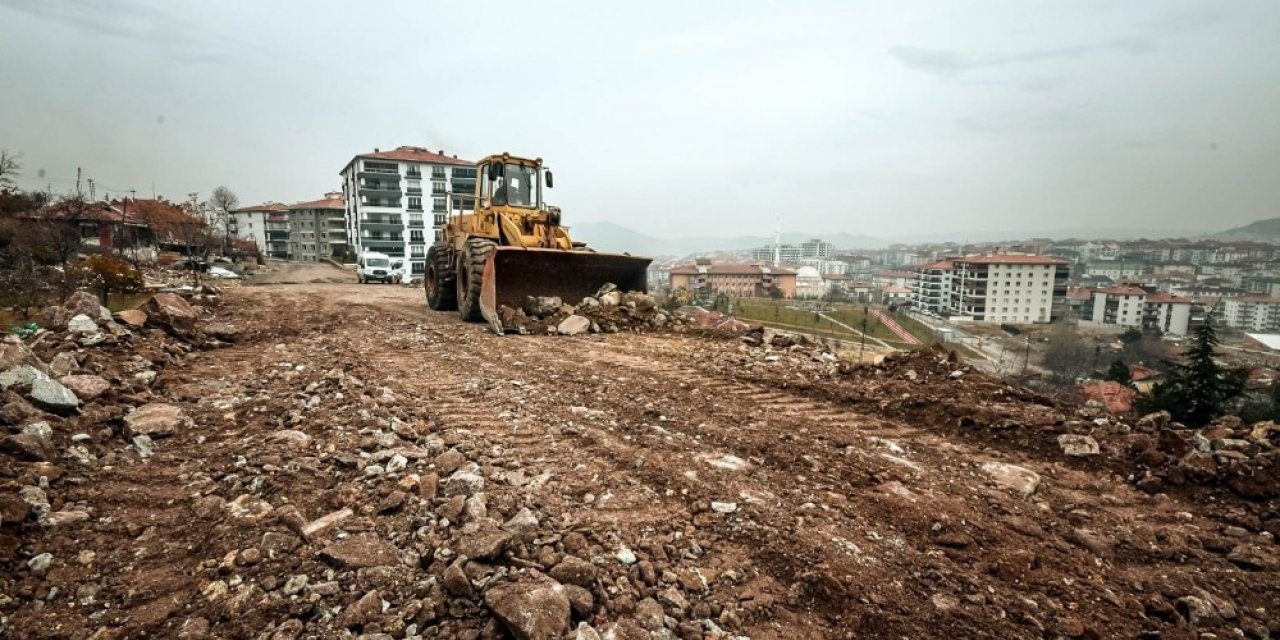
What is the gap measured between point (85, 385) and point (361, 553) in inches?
133

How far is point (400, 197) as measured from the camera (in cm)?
5725

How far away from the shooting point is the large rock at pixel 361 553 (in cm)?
228

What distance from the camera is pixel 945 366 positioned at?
565 centimetres

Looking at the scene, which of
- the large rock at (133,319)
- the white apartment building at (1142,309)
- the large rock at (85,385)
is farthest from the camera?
the white apartment building at (1142,309)

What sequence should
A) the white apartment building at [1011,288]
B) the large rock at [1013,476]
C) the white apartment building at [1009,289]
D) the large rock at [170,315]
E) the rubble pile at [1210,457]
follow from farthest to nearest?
the white apartment building at [1011,288] < the white apartment building at [1009,289] < the large rock at [170,315] < the large rock at [1013,476] < the rubble pile at [1210,457]

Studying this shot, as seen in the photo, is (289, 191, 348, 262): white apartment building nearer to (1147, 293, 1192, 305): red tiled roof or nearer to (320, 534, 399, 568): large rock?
(320, 534, 399, 568): large rock

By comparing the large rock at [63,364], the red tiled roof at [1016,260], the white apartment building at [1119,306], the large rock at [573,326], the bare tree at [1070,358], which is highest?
the red tiled roof at [1016,260]

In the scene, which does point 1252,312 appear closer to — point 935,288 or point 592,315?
point 592,315

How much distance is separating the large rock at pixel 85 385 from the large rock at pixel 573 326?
5.18 metres

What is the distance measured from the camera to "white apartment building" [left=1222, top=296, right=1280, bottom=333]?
28438 millimetres

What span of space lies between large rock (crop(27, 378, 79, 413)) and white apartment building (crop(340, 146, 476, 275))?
54270 millimetres

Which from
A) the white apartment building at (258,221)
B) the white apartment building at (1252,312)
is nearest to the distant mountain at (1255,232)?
the white apartment building at (1252,312)

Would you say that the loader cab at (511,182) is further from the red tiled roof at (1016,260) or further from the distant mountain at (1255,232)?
the distant mountain at (1255,232)

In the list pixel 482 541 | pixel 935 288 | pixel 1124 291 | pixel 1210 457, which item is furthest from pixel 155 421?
pixel 935 288
